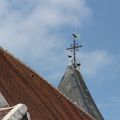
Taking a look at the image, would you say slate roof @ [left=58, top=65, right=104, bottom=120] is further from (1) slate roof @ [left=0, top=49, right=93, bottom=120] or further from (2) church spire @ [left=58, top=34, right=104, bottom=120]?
(1) slate roof @ [left=0, top=49, right=93, bottom=120]

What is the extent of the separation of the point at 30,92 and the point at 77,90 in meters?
10.0

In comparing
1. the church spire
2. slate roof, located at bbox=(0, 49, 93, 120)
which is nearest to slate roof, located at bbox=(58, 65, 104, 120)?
the church spire

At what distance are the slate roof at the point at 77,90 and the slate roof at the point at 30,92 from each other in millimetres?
6154

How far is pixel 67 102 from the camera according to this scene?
2055 cm

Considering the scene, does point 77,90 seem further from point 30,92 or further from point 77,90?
point 30,92

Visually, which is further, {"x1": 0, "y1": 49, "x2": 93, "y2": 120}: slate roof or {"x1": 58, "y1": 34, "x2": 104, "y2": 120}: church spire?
{"x1": 58, "y1": 34, "x2": 104, "y2": 120}: church spire

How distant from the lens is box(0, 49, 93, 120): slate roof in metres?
16.0

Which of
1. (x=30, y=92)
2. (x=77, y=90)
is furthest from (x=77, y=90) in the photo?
(x=30, y=92)

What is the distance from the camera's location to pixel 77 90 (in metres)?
27.0

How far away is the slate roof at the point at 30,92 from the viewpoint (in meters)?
16.0

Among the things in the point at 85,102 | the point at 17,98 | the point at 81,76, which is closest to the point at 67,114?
the point at 17,98

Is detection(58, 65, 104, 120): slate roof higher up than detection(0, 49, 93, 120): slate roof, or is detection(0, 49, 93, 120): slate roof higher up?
detection(58, 65, 104, 120): slate roof

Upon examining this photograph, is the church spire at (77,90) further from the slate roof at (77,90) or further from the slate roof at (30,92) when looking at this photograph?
the slate roof at (30,92)

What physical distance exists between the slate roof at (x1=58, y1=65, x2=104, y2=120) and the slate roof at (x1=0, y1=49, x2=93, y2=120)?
615 centimetres
